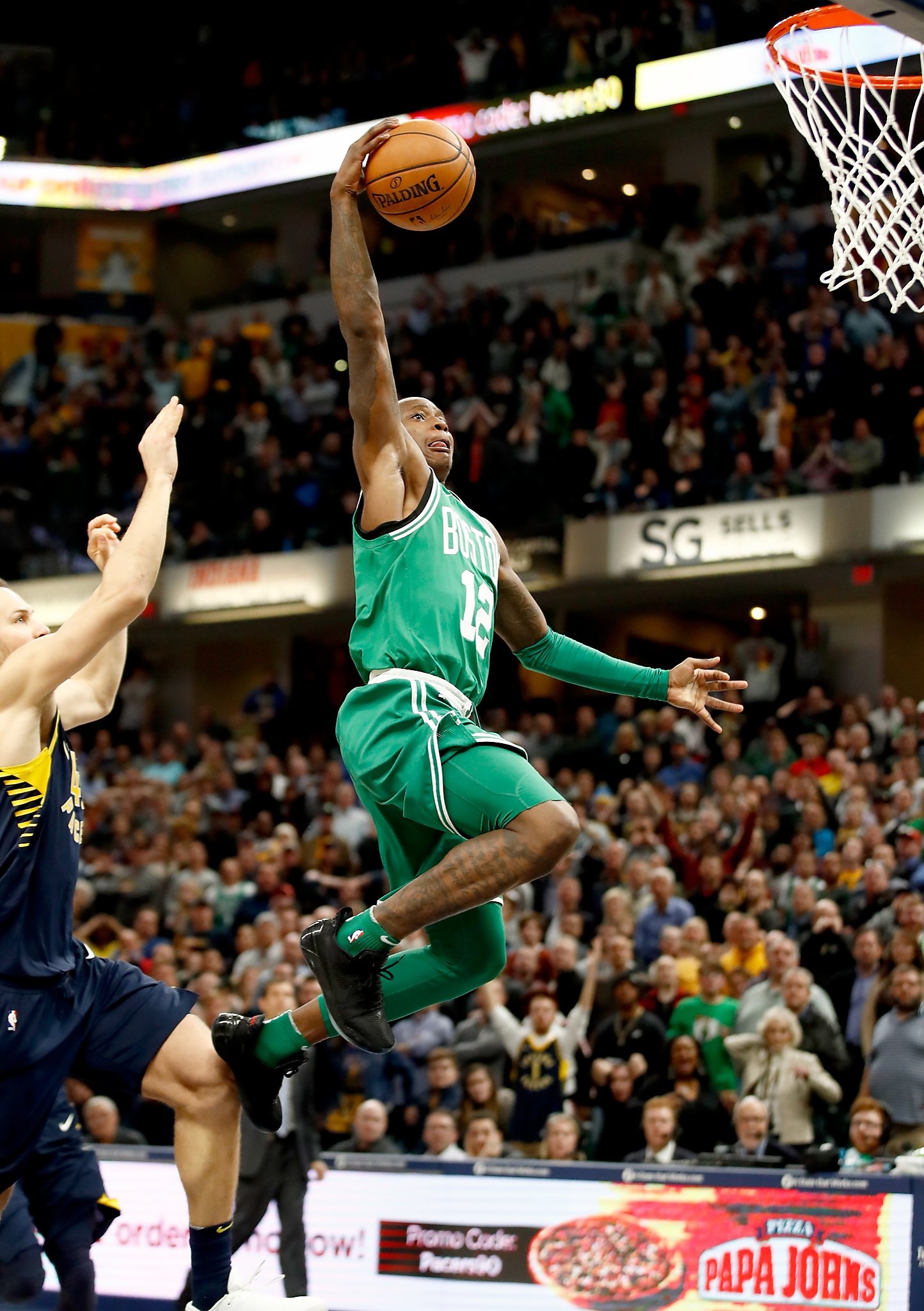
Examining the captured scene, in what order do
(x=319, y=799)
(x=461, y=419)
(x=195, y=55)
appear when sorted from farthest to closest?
(x=195, y=55) → (x=461, y=419) → (x=319, y=799)

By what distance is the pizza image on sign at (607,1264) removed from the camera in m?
9.42

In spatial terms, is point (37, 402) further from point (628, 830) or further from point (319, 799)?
point (628, 830)

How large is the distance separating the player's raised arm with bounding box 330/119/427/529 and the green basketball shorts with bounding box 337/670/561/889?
24.5 inches

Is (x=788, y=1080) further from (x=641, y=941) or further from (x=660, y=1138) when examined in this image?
(x=641, y=941)

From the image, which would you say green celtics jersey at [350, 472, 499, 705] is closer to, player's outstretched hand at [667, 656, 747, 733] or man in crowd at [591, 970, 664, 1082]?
player's outstretched hand at [667, 656, 747, 733]

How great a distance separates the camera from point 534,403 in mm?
20266

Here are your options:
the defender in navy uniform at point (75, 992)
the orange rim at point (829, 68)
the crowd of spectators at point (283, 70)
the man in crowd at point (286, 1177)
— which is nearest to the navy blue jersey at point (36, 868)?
the defender in navy uniform at point (75, 992)

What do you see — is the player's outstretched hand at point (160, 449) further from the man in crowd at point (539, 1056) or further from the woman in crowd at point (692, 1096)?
the man in crowd at point (539, 1056)

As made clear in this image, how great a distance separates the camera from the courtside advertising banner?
891 centimetres

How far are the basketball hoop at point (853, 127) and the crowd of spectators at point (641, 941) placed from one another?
4.70 meters

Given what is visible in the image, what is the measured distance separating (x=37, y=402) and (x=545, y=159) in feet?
28.2

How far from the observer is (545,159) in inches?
1016

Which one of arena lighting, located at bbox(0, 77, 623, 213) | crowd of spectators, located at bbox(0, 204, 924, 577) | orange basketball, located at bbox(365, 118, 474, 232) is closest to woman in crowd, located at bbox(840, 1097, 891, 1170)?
orange basketball, located at bbox(365, 118, 474, 232)

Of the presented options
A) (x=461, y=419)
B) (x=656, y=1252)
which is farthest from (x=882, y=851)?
(x=461, y=419)
